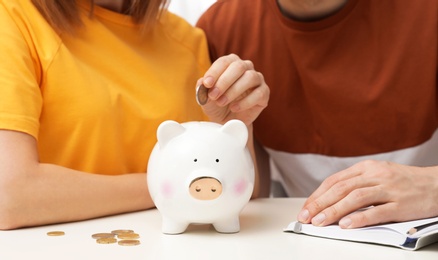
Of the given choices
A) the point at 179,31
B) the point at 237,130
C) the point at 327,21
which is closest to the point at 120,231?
the point at 237,130

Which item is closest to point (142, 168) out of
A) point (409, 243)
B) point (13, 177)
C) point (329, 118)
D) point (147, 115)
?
point (147, 115)

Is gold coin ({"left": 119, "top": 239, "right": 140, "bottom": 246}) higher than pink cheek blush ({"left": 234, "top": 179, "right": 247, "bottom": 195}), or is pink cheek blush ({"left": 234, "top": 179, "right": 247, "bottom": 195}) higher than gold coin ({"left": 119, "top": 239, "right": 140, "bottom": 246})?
pink cheek blush ({"left": 234, "top": 179, "right": 247, "bottom": 195})

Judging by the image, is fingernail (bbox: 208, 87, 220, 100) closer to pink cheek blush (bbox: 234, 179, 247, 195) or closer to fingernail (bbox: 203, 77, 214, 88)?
fingernail (bbox: 203, 77, 214, 88)

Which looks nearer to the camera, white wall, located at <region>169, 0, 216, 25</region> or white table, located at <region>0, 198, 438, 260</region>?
white table, located at <region>0, 198, 438, 260</region>

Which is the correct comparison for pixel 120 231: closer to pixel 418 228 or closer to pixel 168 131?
pixel 168 131

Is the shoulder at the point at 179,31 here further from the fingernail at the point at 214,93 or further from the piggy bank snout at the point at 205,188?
the piggy bank snout at the point at 205,188

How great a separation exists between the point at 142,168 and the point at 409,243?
57 cm

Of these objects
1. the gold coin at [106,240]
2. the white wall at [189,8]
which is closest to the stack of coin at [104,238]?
the gold coin at [106,240]

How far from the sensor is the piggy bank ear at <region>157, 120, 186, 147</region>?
0.85 meters

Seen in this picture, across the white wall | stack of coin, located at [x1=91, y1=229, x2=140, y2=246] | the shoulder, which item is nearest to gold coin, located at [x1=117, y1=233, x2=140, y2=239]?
stack of coin, located at [x1=91, y1=229, x2=140, y2=246]

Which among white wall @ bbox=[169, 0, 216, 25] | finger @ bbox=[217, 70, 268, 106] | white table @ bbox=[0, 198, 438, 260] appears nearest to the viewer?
white table @ bbox=[0, 198, 438, 260]

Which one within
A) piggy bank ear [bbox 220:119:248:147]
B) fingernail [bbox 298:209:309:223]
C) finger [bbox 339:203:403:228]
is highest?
piggy bank ear [bbox 220:119:248:147]

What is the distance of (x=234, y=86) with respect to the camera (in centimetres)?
99

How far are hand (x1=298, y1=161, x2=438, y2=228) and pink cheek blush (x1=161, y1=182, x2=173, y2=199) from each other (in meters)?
0.21
